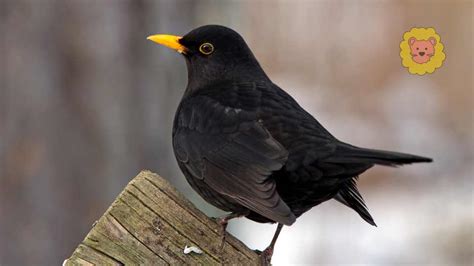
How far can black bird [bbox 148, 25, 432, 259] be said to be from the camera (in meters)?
3.47

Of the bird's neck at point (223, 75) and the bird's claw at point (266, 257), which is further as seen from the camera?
the bird's neck at point (223, 75)

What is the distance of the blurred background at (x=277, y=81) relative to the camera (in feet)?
17.4

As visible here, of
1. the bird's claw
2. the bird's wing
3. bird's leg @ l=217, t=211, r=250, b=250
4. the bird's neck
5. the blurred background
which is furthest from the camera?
the blurred background

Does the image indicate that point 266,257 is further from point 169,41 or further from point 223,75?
point 169,41

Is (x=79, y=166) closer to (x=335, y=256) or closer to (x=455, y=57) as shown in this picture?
(x=335, y=256)

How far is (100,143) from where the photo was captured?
17.4ft

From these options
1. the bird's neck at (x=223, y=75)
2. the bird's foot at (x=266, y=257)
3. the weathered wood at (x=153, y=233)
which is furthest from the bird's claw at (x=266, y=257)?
the bird's neck at (x=223, y=75)

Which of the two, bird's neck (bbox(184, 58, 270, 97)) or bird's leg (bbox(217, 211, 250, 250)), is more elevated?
bird's neck (bbox(184, 58, 270, 97))

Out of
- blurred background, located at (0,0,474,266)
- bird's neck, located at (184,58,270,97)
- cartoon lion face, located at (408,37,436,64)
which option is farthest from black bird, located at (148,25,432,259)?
blurred background, located at (0,0,474,266)

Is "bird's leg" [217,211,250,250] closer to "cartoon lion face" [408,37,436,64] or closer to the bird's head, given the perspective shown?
the bird's head

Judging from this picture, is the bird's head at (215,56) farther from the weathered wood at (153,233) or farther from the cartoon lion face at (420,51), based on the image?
the weathered wood at (153,233)

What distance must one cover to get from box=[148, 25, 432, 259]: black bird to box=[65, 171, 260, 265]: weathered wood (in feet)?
0.90

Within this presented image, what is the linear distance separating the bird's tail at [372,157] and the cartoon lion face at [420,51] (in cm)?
84

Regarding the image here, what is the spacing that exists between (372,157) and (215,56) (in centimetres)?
130
